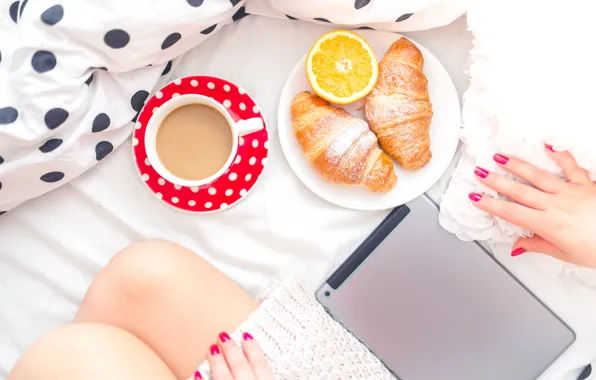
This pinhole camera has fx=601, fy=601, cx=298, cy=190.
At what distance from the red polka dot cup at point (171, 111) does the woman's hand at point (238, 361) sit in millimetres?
229

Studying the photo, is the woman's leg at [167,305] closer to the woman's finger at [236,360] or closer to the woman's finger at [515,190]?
the woman's finger at [236,360]

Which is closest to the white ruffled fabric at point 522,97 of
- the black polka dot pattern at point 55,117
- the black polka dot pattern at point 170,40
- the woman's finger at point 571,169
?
the woman's finger at point 571,169

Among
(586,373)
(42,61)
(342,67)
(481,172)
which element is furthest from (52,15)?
(586,373)

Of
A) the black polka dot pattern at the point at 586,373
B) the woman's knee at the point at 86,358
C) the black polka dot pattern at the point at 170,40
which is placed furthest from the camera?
the black polka dot pattern at the point at 586,373

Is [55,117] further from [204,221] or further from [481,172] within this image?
[481,172]

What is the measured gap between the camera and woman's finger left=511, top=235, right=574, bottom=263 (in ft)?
2.89

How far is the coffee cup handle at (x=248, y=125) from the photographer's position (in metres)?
0.85

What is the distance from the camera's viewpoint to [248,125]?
2.81 ft

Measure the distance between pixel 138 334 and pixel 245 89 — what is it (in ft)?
1.35

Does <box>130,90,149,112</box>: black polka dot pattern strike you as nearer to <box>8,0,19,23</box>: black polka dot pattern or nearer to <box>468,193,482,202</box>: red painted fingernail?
<box>8,0,19,23</box>: black polka dot pattern

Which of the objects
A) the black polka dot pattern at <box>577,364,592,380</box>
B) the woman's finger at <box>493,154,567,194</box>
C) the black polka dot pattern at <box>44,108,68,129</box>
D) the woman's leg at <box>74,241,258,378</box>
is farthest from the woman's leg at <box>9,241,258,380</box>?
the black polka dot pattern at <box>577,364,592,380</box>

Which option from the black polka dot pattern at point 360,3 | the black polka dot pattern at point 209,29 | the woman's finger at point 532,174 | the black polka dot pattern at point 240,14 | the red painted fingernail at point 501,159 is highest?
the black polka dot pattern at point 360,3

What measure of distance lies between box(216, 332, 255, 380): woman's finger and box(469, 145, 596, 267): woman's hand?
0.41 meters

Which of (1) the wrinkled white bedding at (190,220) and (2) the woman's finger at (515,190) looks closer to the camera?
(2) the woman's finger at (515,190)
